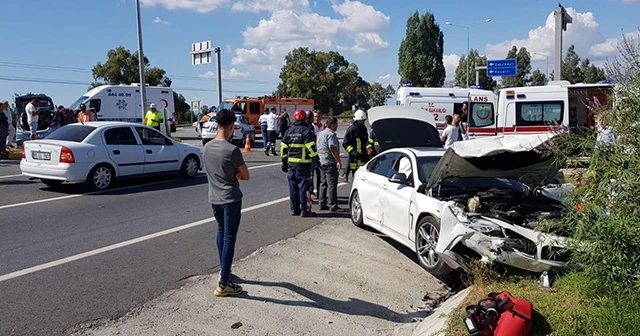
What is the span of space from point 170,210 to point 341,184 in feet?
15.3

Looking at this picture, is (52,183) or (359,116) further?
(52,183)

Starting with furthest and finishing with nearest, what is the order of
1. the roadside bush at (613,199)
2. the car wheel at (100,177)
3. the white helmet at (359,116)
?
the car wheel at (100,177)
the white helmet at (359,116)
the roadside bush at (613,199)

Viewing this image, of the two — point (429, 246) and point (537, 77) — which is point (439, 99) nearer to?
point (429, 246)

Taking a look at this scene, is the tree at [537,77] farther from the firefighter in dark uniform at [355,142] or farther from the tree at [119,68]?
the firefighter in dark uniform at [355,142]

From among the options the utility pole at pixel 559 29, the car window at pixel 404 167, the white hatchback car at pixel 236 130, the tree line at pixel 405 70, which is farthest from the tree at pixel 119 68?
the car window at pixel 404 167

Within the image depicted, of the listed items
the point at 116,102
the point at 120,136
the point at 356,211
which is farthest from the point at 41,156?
the point at 116,102

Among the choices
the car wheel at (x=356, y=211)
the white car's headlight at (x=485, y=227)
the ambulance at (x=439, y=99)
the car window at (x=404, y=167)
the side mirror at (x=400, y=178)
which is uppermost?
the ambulance at (x=439, y=99)

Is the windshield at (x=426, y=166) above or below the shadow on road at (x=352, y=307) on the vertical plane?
above

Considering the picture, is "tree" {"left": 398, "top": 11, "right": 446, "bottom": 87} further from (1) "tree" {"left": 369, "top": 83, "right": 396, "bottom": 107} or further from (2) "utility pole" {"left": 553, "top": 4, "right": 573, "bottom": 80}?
(2) "utility pole" {"left": 553, "top": 4, "right": 573, "bottom": 80}

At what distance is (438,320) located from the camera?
4918 mm

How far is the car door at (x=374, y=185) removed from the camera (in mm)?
8008

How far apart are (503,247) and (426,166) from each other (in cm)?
205

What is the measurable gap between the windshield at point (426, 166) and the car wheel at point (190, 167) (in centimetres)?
800

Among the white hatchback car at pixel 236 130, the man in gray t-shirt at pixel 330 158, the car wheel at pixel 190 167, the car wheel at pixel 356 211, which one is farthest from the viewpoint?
the white hatchback car at pixel 236 130
